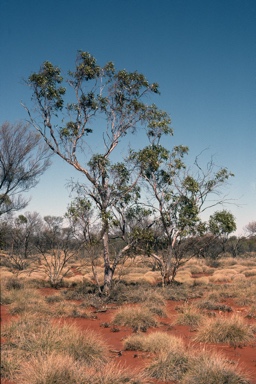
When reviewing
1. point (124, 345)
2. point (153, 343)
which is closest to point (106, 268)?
point (124, 345)

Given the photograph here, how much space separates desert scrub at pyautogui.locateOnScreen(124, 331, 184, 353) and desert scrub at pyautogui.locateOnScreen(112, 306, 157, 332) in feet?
5.69

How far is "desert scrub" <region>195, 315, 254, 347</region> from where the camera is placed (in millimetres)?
8008

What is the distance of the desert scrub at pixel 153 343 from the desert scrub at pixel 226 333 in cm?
104

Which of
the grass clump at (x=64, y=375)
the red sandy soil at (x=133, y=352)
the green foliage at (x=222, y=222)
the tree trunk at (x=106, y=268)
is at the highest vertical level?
the green foliage at (x=222, y=222)

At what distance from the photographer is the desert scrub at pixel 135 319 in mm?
9636

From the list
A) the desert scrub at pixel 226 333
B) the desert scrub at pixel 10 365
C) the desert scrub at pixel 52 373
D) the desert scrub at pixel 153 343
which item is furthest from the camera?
the desert scrub at pixel 226 333

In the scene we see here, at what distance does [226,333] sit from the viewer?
8.15 metres

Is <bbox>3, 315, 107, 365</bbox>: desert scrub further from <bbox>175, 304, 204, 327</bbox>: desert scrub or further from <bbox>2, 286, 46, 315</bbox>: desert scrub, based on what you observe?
<bbox>2, 286, 46, 315</bbox>: desert scrub

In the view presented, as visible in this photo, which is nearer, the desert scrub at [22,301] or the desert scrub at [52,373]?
the desert scrub at [52,373]

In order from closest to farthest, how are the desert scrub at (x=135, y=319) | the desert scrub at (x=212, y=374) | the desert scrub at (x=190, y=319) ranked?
the desert scrub at (x=212, y=374), the desert scrub at (x=135, y=319), the desert scrub at (x=190, y=319)

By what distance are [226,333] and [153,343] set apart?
206cm

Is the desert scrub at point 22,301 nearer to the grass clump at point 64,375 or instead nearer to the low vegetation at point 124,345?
the low vegetation at point 124,345

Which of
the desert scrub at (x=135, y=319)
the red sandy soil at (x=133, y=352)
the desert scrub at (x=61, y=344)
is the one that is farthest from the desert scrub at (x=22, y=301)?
the desert scrub at (x=61, y=344)

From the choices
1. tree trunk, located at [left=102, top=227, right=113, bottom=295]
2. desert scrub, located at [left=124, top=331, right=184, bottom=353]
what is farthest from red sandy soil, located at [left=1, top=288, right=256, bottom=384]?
tree trunk, located at [left=102, top=227, right=113, bottom=295]
